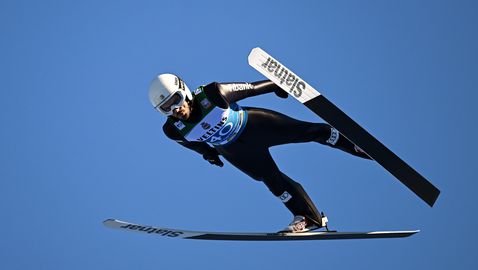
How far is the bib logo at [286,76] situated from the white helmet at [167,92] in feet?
4.48

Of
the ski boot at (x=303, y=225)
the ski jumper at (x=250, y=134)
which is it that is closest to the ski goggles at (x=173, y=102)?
the ski jumper at (x=250, y=134)

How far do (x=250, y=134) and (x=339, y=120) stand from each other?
5.51 ft

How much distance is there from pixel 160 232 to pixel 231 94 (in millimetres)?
2191

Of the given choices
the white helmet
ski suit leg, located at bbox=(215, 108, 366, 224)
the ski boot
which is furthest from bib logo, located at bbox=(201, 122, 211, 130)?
the ski boot

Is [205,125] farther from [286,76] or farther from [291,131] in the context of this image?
[286,76]

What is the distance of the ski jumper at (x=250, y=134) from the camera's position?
885 centimetres

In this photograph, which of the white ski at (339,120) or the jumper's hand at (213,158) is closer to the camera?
the white ski at (339,120)

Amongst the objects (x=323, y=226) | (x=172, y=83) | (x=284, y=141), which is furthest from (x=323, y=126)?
(x=172, y=83)

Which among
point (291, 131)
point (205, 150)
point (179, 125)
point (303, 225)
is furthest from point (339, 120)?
point (205, 150)

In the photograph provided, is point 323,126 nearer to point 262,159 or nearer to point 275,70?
point 262,159

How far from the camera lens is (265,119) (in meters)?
9.41

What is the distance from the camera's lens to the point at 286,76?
7.81m

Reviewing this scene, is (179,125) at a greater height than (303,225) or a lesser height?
greater

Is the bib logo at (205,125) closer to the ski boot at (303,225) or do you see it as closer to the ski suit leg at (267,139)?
the ski suit leg at (267,139)
